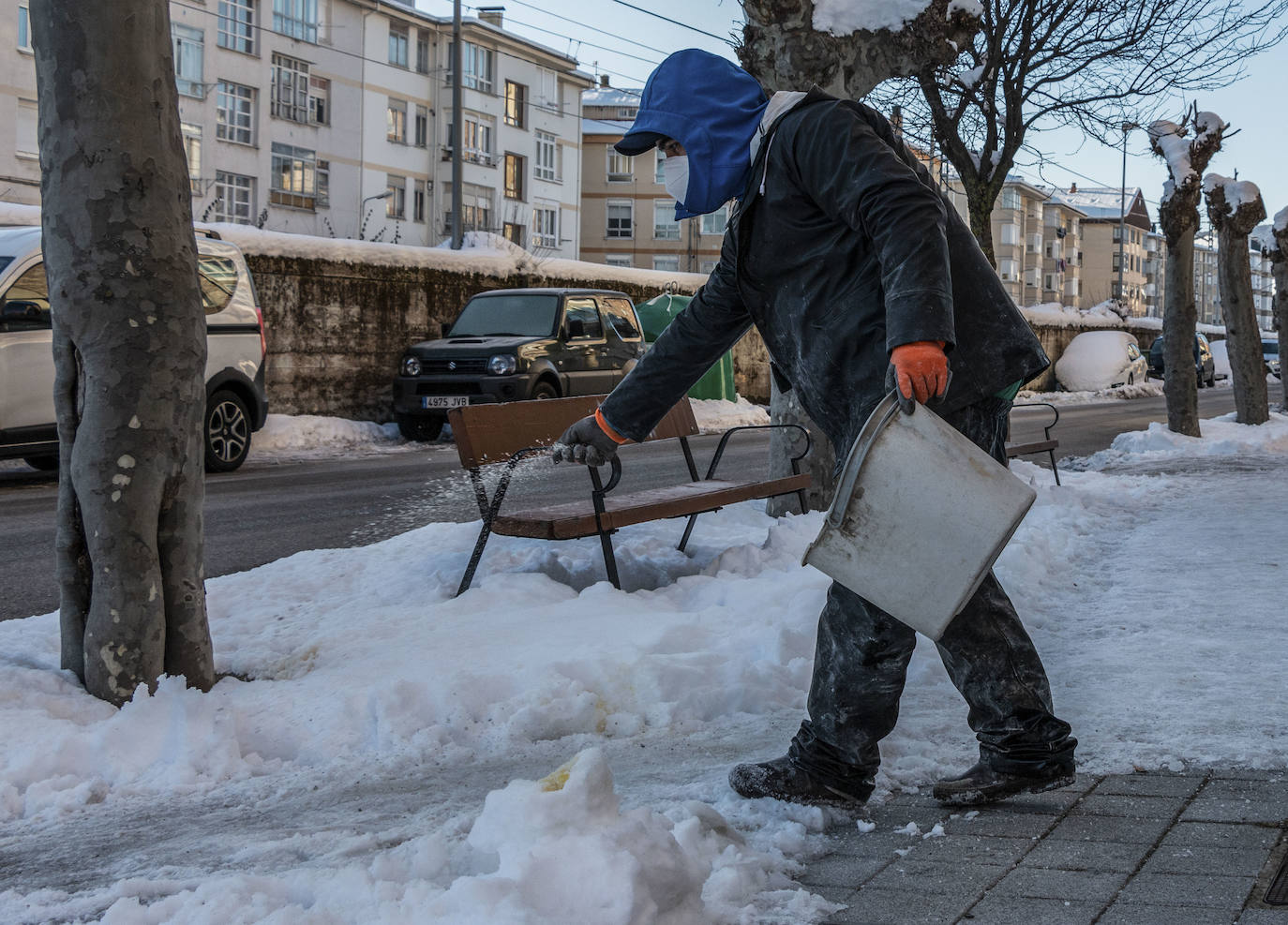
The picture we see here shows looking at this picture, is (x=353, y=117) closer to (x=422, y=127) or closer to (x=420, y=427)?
(x=422, y=127)

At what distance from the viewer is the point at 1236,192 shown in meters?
19.6

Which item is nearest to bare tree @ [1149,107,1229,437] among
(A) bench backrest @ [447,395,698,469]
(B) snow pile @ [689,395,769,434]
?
(B) snow pile @ [689,395,769,434]

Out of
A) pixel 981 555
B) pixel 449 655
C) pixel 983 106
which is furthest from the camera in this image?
pixel 983 106

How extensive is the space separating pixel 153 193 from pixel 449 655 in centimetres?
177

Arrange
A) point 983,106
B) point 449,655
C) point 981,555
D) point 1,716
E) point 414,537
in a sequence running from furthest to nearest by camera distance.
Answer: point 983,106
point 414,537
point 449,655
point 1,716
point 981,555

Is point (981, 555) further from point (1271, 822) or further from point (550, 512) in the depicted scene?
point (550, 512)

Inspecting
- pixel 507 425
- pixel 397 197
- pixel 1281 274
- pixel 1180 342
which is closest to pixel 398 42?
pixel 397 197

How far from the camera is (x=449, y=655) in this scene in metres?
4.42

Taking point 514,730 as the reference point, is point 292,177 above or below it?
above

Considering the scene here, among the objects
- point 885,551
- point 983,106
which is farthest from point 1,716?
point 983,106

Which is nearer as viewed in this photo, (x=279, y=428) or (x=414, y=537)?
(x=414, y=537)

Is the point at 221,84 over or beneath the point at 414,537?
over

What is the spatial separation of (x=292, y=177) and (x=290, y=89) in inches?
123

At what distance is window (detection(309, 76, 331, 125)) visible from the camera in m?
47.7
